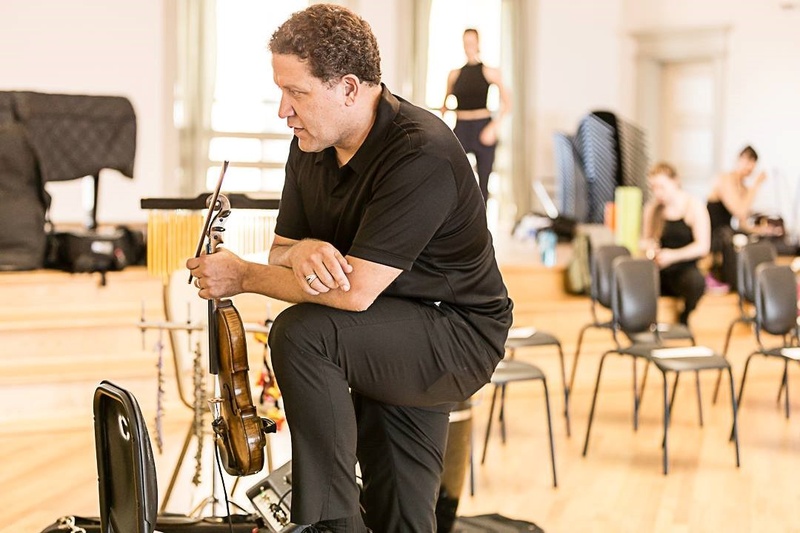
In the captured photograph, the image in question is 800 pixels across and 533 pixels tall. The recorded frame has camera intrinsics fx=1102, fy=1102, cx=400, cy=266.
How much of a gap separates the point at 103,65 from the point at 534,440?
5056 mm

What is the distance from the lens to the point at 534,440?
5.21 m

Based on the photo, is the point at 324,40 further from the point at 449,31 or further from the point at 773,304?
the point at 449,31

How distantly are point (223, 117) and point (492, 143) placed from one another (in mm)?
2453

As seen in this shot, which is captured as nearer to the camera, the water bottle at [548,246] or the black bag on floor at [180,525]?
the black bag on floor at [180,525]

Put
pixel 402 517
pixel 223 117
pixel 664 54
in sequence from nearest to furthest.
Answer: pixel 402 517 → pixel 223 117 → pixel 664 54

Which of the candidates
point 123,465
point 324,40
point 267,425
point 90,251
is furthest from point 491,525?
point 90,251

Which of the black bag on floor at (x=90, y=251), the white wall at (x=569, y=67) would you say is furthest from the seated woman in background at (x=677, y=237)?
the white wall at (x=569, y=67)

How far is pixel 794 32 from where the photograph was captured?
1000cm

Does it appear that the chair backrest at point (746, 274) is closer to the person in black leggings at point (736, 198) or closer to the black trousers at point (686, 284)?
the black trousers at point (686, 284)

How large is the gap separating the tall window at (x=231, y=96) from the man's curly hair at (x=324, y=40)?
22.3 ft

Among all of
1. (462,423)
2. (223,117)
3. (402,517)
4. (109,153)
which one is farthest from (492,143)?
(402,517)

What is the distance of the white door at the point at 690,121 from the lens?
34.9ft

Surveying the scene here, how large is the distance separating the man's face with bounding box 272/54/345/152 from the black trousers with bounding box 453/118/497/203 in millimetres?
5916

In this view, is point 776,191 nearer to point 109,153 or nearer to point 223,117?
point 223,117
